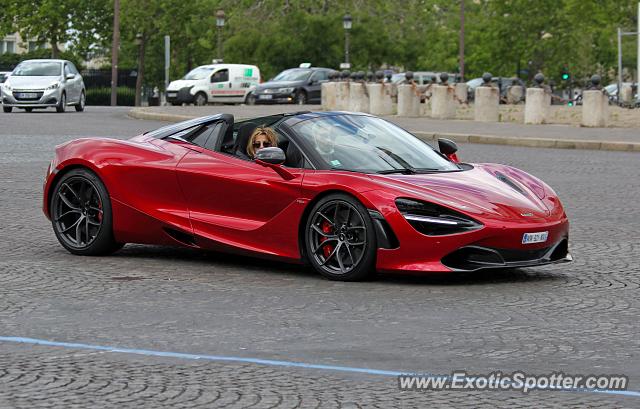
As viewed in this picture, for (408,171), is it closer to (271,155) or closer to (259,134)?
(271,155)

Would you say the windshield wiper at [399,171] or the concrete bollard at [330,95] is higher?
the concrete bollard at [330,95]

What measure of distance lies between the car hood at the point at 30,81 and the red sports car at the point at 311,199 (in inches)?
1240

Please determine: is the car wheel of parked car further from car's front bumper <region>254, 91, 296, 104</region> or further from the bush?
the bush

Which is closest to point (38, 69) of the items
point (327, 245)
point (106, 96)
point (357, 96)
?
point (357, 96)

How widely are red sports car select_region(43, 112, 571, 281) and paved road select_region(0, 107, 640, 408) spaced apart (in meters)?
0.20

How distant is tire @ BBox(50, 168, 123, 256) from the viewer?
36.0 feet

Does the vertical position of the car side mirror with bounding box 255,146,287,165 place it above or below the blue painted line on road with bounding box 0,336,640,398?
above

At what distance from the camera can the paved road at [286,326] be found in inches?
251

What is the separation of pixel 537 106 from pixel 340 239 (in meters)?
25.6

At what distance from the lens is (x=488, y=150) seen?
1040 inches

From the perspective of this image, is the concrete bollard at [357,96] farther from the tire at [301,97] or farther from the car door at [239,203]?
the car door at [239,203]

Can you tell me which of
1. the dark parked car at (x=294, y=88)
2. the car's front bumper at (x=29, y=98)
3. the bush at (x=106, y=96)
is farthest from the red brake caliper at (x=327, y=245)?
the bush at (x=106, y=96)

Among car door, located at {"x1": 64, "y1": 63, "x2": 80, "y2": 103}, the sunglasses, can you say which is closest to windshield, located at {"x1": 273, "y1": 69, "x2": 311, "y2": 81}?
car door, located at {"x1": 64, "y1": 63, "x2": 80, "y2": 103}

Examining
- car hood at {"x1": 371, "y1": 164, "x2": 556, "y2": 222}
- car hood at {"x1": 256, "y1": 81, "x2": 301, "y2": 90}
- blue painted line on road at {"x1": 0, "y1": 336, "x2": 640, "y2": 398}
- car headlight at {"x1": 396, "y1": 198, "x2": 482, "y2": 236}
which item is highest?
car hood at {"x1": 256, "y1": 81, "x2": 301, "y2": 90}
